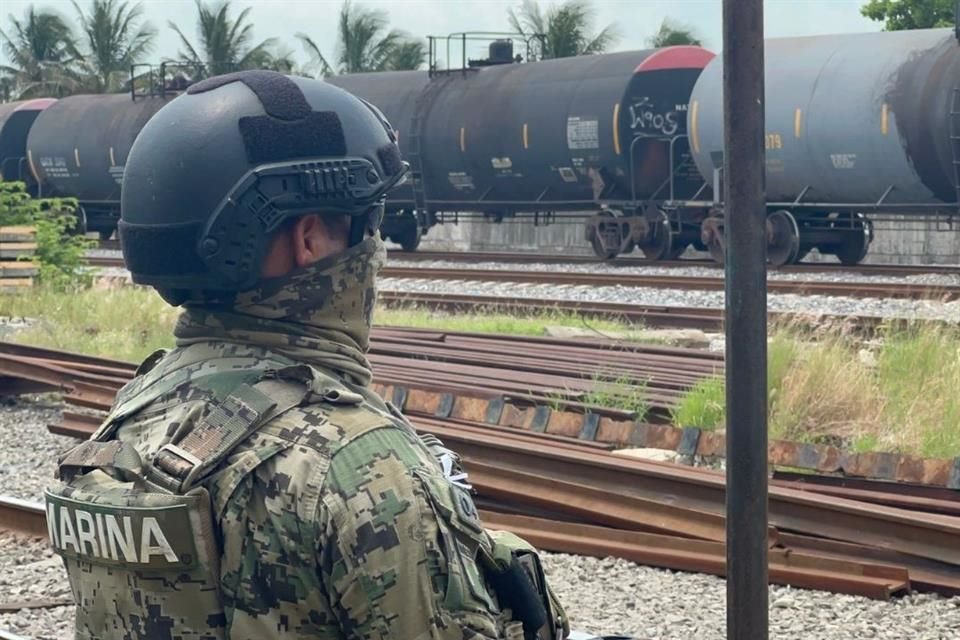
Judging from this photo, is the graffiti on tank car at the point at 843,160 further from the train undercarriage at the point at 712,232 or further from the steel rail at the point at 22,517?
the steel rail at the point at 22,517

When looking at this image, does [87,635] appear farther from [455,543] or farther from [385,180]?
[385,180]

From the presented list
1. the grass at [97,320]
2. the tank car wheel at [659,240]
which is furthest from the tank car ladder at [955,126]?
the grass at [97,320]

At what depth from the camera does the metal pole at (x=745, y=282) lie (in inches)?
118

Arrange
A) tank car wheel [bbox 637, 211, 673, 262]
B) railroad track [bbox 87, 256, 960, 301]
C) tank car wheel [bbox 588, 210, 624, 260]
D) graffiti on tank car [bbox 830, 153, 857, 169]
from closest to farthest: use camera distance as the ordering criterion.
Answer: railroad track [bbox 87, 256, 960, 301]
graffiti on tank car [bbox 830, 153, 857, 169]
tank car wheel [bbox 637, 211, 673, 262]
tank car wheel [bbox 588, 210, 624, 260]

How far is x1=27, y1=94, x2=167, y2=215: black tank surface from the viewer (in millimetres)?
31109

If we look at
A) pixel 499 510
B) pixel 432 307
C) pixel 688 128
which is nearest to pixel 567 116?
pixel 688 128

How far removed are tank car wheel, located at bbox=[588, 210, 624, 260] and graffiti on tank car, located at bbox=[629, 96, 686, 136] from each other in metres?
1.76

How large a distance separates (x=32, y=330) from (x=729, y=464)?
1193 centimetres

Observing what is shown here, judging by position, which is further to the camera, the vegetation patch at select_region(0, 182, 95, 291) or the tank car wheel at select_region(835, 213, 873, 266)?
the tank car wheel at select_region(835, 213, 873, 266)

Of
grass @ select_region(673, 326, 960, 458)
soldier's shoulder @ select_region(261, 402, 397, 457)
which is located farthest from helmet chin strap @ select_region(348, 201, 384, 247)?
grass @ select_region(673, 326, 960, 458)

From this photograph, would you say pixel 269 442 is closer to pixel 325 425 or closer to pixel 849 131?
pixel 325 425

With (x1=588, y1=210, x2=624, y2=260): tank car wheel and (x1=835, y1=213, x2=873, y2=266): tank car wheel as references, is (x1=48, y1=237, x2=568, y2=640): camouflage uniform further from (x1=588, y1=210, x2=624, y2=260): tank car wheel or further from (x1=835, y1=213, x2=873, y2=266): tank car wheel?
(x1=588, y1=210, x2=624, y2=260): tank car wheel

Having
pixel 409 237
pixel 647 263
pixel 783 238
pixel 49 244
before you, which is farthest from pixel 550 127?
pixel 49 244

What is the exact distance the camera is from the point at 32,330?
552 inches
